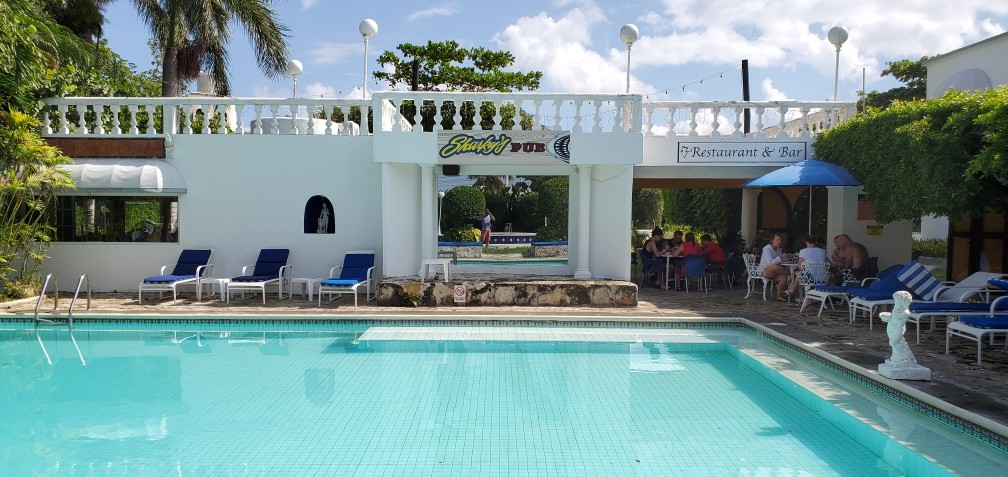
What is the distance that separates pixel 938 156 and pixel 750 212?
9.92 meters

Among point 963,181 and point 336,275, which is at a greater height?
point 963,181

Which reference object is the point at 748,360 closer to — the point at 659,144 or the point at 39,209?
the point at 659,144

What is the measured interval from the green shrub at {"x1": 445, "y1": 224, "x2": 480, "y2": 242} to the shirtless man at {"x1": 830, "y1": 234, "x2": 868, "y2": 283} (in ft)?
22.5

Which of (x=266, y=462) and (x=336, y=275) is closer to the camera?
(x=266, y=462)

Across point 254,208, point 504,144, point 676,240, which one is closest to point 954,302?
point 676,240

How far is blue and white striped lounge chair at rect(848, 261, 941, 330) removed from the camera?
408 inches

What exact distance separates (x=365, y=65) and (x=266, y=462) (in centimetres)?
1090

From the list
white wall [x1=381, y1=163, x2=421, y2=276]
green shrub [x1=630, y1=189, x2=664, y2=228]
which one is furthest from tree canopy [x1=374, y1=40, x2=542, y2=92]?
white wall [x1=381, y1=163, x2=421, y2=276]

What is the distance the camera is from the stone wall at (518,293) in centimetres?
1260

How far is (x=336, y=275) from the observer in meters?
14.0

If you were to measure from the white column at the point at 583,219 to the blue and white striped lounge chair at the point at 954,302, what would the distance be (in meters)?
5.51

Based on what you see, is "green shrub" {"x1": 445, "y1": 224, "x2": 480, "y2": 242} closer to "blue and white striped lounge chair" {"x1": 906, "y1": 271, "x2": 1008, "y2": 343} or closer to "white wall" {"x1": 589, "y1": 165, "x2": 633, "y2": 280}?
"white wall" {"x1": 589, "y1": 165, "x2": 633, "y2": 280}

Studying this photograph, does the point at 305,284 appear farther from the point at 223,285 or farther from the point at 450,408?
the point at 450,408

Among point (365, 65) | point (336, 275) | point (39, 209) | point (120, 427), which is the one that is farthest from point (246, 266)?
point (120, 427)
